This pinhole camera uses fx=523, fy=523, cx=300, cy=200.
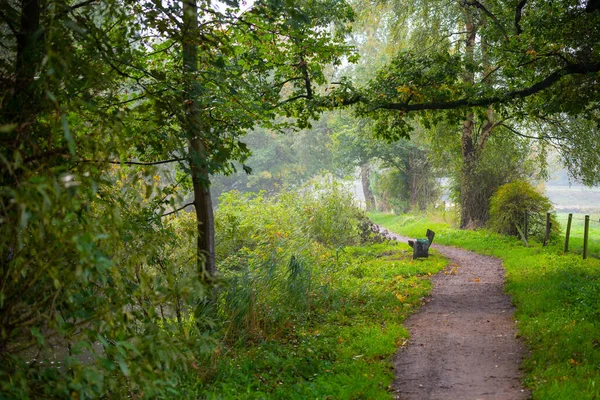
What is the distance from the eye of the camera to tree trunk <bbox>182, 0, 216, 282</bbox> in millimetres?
4316

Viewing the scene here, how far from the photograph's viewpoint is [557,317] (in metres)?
8.02

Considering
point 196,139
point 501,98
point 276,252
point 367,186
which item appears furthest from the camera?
point 367,186

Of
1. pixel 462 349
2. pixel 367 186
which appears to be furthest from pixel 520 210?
pixel 367 186

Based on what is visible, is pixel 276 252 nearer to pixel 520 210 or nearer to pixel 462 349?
pixel 462 349

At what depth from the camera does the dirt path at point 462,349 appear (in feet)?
19.8

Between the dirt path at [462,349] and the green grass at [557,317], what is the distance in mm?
252

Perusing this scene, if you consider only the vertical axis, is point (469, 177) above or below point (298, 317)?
above

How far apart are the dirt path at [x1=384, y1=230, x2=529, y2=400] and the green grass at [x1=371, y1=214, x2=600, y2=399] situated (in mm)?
252

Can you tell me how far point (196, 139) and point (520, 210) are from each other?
15.5 metres

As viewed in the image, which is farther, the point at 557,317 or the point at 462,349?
the point at 557,317

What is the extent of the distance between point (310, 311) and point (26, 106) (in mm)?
6839

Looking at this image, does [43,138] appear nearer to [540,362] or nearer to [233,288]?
[233,288]

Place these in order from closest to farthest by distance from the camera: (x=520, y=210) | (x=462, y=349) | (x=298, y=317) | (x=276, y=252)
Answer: (x=462, y=349), (x=298, y=317), (x=276, y=252), (x=520, y=210)

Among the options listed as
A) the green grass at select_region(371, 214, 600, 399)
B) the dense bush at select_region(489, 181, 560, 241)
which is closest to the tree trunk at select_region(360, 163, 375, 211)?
the dense bush at select_region(489, 181, 560, 241)
